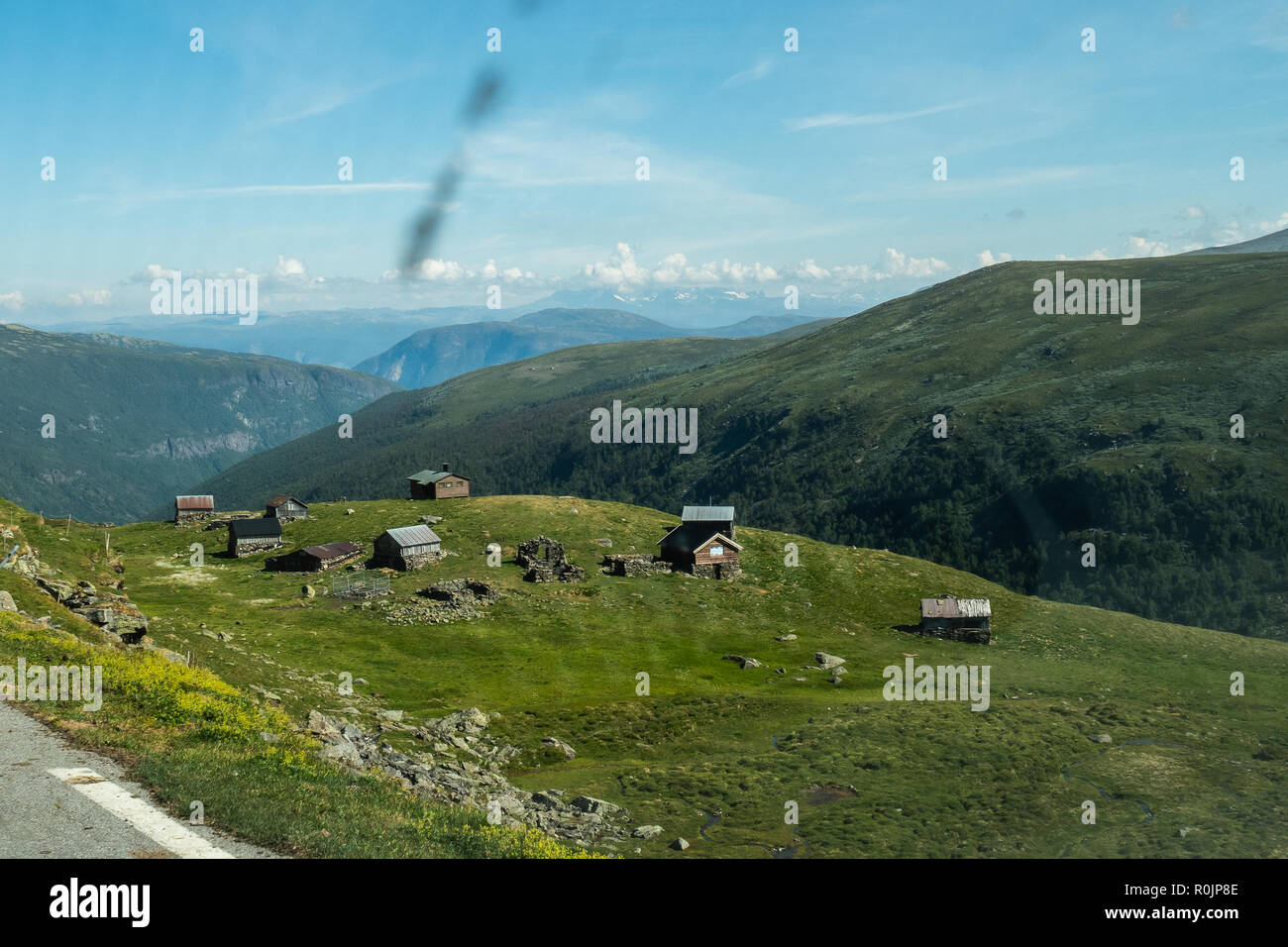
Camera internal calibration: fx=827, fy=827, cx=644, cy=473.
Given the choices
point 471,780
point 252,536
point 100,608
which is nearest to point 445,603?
point 100,608

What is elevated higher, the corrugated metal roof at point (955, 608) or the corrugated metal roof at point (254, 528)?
the corrugated metal roof at point (254, 528)

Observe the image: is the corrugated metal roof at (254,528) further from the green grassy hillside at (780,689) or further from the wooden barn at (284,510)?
the wooden barn at (284,510)

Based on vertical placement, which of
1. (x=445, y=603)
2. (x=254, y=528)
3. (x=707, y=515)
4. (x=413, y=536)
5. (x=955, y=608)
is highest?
(x=707, y=515)

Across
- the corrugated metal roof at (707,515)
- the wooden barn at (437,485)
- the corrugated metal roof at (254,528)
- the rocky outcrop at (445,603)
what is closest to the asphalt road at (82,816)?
the rocky outcrop at (445,603)

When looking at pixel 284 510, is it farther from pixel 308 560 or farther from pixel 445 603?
pixel 445 603

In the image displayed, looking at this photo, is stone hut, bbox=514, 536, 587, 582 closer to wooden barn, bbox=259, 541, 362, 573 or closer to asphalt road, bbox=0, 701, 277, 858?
wooden barn, bbox=259, 541, 362, 573

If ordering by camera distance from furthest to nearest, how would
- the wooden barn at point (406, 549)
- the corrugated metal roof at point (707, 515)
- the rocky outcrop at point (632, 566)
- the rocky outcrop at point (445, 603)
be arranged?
the corrugated metal roof at point (707, 515) < the rocky outcrop at point (632, 566) < the wooden barn at point (406, 549) < the rocky outcrop at point (445, 603)
